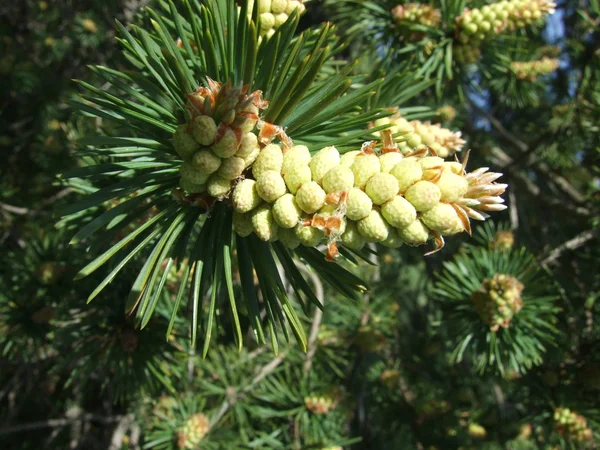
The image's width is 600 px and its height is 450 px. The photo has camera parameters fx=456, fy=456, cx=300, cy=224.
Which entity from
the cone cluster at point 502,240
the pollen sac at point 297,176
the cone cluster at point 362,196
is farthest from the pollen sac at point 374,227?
the cone cluster at point 502,240

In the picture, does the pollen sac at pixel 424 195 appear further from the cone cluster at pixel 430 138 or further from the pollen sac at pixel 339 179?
the cone cluster at pixel 430 138

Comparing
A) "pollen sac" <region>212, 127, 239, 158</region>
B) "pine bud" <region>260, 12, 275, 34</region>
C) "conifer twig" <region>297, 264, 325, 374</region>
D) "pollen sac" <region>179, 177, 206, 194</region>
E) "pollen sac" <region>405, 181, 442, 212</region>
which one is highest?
"pine bud" <region>260, 12, 275, 34</region>

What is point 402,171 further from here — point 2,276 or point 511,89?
point 511,89

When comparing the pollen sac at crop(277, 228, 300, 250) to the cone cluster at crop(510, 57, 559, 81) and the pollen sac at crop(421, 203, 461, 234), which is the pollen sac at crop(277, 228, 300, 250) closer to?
the pollen sac at crop(421, 203, 461, 234)

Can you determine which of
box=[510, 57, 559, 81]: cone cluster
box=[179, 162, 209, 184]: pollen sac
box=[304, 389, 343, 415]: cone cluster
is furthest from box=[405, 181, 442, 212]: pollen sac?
box=[510, 57, 559, 81]: cone cluster

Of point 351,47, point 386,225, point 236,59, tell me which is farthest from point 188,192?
point 351,47

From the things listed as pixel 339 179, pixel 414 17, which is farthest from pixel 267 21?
pixel 414 17

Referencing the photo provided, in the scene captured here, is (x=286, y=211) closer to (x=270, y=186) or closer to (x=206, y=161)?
(x=270, y=186)
